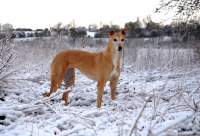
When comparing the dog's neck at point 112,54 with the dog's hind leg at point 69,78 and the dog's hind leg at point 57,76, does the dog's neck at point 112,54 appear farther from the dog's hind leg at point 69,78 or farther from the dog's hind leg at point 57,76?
the dog's hind leg at point 69,78

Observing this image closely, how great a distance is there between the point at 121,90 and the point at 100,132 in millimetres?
3876

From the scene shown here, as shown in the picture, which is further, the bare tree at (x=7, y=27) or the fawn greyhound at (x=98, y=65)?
the fawn greyhound at (x=98, y=65)

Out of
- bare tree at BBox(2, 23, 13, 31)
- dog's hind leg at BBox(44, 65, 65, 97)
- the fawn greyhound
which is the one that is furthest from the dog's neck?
bare tree at BBox(2, 23, 13, 31)

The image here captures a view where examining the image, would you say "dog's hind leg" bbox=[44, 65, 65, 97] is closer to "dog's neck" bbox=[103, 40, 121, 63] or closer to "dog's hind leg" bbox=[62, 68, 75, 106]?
"dog's hind leg" bbox=[62, 68, 75, 106]

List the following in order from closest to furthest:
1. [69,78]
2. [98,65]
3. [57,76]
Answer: [98,65] < [57,76] < [69,78]

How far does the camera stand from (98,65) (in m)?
4.81

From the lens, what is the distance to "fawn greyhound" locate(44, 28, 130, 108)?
464 centimetres

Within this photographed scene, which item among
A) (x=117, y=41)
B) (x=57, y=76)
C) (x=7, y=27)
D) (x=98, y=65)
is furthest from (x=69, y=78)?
(x=7, y=27)

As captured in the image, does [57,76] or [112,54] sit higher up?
[112,54]

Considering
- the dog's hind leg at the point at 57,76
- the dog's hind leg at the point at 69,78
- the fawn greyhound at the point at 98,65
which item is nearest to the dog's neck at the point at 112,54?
the fawn greyhound at the point at 98,65

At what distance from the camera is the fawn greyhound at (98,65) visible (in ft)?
15.2

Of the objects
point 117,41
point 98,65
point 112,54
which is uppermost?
point 117,41

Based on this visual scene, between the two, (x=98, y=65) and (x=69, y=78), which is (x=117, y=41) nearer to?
(x=98, y=65)

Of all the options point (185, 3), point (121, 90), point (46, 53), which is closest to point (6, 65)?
point (121, 90)
